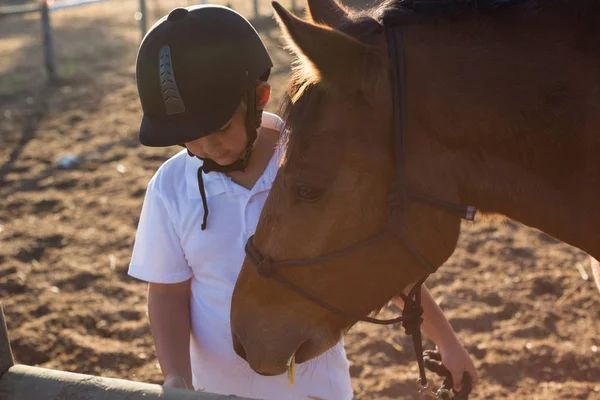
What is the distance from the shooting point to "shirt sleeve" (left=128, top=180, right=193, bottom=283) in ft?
6.59

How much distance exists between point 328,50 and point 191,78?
0.48 meters

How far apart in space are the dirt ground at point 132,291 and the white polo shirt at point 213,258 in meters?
1.41

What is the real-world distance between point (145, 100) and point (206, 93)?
0.19 m

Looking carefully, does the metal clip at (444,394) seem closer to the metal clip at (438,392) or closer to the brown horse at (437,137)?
the metal clip at (438,392)

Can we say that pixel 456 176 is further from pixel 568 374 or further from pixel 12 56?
pixel 12 56

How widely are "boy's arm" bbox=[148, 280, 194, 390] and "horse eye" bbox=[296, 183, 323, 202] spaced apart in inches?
25.8

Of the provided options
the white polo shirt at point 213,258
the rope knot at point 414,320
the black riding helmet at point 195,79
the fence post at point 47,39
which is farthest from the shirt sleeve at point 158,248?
the fence post at point 47,39

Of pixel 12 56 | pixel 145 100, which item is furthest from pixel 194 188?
pixel 12 56

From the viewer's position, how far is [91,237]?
5129mm

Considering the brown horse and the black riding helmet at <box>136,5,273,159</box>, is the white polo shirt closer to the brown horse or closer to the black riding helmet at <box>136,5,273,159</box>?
the black riding helmet at <box>136,5,273,159</box>

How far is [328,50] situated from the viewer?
1.54 m

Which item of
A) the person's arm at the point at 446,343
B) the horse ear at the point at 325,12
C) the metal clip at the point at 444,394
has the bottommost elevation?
the metal clip at the point at 444,394

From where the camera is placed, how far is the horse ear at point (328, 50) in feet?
4.89

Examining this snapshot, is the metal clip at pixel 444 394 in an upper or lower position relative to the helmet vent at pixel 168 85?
lower
